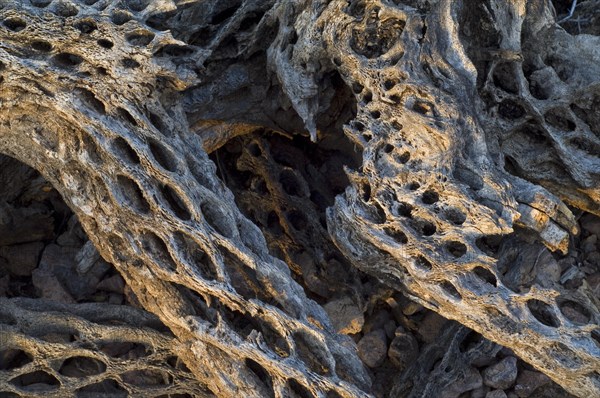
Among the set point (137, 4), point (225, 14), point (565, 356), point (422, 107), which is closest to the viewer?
point (565, 356)

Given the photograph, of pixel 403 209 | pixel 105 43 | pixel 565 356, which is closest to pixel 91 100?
pixel 105 43

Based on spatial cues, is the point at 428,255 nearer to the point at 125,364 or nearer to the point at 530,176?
the point at 530,176

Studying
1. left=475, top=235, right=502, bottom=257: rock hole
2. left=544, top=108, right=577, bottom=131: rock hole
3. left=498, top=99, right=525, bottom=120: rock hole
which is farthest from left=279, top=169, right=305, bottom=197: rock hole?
left=544, top=108, right=577, bottom=131: rock hole

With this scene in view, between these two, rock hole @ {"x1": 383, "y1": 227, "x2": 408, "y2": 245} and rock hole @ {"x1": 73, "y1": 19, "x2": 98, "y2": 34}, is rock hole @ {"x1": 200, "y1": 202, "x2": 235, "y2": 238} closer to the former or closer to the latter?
rock hole @ {"x1": 383, "y1": 227, "x2": 408, "y2": 245}

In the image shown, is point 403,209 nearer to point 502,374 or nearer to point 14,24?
point 502,374

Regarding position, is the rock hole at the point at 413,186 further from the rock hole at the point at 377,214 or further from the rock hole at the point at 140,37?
the rock hole at the point at 140,37

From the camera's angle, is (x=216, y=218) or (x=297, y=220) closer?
(x=216, y=218)

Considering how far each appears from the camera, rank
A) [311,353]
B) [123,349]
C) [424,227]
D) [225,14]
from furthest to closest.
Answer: [225,14] < [123,349] < [424,227] < [311,353]
